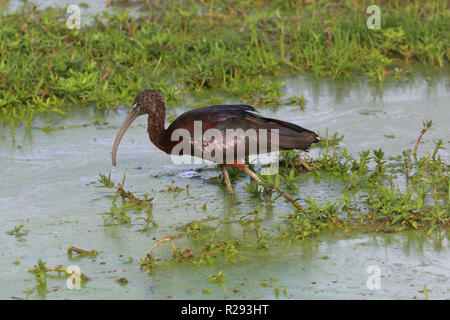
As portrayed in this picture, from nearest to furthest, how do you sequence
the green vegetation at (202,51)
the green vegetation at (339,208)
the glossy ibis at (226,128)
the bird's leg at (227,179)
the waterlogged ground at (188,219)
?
the waterlogged ground at (188,219) → the green vegetation at (339,208) → the glossy ibis at (226,128) → the bird's leg at (227,179) → the green vegetation at (202,51)

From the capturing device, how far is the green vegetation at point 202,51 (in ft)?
26.1

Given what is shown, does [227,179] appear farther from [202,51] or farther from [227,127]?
[202,51]

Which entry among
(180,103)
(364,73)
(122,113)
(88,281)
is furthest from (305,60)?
(88,281)

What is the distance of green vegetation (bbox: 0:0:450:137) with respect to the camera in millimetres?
7953

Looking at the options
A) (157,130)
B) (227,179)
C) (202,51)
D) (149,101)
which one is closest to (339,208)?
(227,179)

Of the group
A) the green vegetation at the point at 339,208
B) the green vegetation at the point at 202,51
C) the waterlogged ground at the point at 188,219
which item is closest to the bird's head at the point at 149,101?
the waterlogged ground at the point at 188,219

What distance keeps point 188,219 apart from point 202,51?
3797mm

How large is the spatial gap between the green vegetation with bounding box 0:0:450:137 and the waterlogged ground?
1.10 ft

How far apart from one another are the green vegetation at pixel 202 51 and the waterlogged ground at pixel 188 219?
335mm

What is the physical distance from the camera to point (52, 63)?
8195 mm

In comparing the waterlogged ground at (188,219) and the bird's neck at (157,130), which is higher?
the bird's neck at (157,130)

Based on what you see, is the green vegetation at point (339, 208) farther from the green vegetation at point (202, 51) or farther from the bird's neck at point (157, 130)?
the green vegetation at point (202, 51)

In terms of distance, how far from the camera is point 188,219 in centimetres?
546

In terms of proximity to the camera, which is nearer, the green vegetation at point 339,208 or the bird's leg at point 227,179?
the green vegetation at point 339,208
